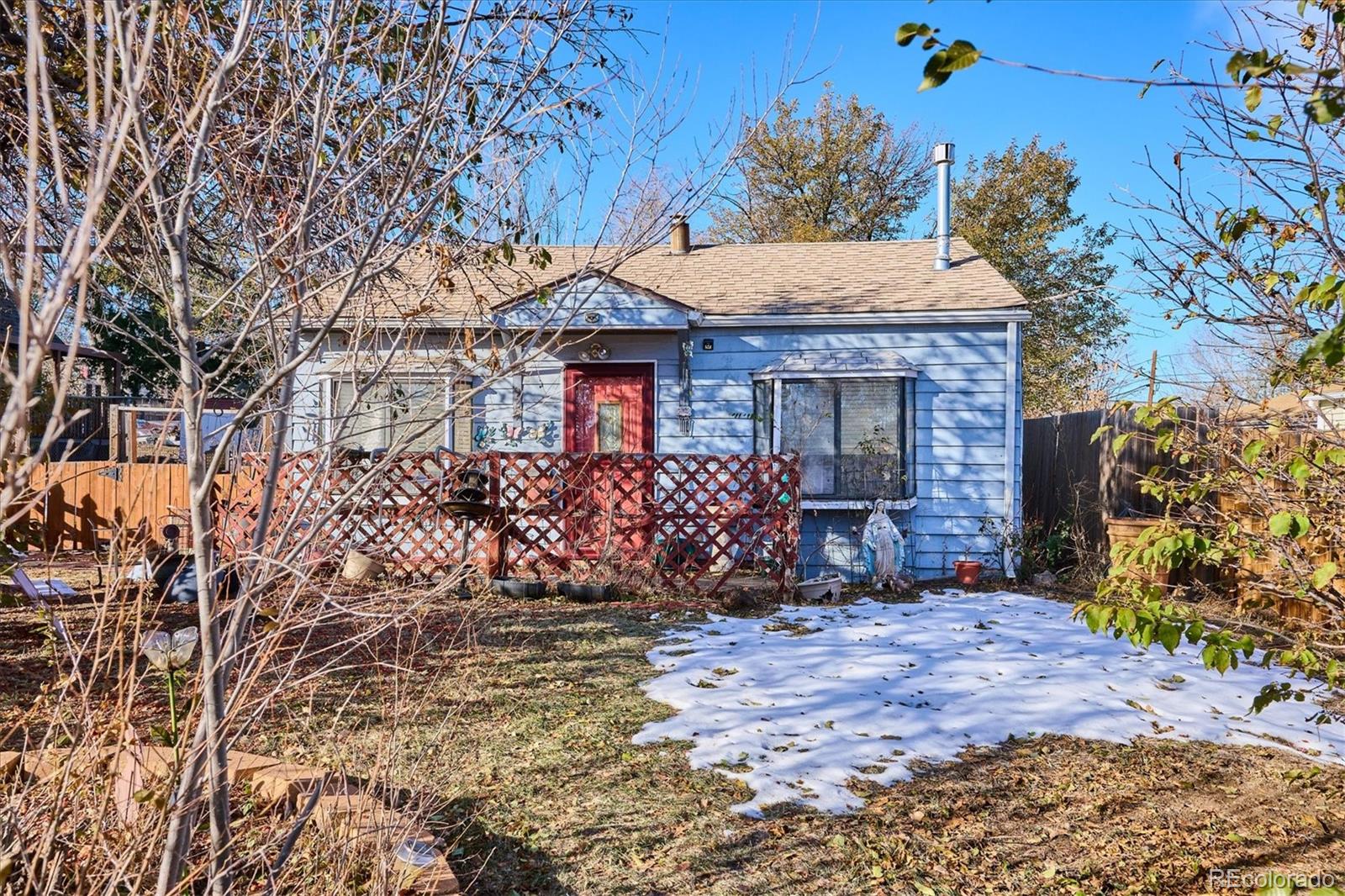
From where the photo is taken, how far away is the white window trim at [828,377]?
905 cm

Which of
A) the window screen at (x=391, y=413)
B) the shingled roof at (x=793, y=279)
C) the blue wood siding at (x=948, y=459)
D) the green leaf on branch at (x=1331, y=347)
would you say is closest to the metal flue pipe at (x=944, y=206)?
the shingled roof at (x=793, y=279)

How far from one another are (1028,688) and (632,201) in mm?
3685

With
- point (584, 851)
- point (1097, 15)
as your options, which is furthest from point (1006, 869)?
point (1097, 15)

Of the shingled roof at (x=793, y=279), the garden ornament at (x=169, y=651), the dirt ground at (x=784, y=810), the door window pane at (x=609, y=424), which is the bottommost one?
the dirt ground at (x=784, y=810)

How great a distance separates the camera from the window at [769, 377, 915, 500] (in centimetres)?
916

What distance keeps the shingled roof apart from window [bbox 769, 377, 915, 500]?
848mm

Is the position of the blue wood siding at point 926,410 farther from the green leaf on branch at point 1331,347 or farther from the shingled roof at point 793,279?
the green leaf on branch at point 1331,347

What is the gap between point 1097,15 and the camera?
488cm

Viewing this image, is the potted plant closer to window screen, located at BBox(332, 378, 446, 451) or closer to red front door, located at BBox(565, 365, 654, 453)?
red front door, located at BBox(565, 365, 654, 453)

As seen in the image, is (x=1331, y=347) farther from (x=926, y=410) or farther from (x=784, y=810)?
(x=926, y=410)

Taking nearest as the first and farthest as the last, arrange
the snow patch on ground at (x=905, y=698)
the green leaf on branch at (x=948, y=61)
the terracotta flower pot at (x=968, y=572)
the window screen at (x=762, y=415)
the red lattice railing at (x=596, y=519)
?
the green leaf on branch at (x=948, y=61)
the snow patch on ground at (x=905, y=698)
the red lattice railing at (x=596, y=519)
the terracotta flower pot at (x=968, y=572)
the window screen at (x=762, y=415)

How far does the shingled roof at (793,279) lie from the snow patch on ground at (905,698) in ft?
12.9

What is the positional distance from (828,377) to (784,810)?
6.41 meters

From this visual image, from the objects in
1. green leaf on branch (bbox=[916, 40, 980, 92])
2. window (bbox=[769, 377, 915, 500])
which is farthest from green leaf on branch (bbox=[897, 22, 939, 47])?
window (bbox=[769, 377, 915, 500])
